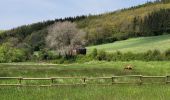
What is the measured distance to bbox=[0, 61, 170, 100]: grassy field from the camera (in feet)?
95.6

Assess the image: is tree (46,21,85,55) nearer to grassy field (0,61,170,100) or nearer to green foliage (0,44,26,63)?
green foliage (0,44,26,63)

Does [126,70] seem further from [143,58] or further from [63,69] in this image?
[143,58]

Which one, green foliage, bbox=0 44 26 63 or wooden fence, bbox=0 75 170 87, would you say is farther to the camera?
green foliage, bbox=0 44 26 63

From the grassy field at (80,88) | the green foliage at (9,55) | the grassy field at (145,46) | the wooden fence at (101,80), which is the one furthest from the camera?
the green foliage at (9,55)

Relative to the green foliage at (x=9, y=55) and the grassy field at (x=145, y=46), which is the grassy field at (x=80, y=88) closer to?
the grassy field at (x=145, y=46)

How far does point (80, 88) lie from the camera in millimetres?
35250

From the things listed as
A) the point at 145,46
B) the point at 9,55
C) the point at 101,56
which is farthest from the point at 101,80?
the point at 145,46

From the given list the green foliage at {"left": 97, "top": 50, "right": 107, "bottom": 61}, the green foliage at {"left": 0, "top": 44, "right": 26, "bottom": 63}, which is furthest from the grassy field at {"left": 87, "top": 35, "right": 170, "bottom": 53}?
the green foliage at {"left": 0, "top": 44, "right": 26, "bottom": 63}

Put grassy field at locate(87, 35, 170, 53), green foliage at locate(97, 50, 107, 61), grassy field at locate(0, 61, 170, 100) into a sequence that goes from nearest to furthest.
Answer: grassy field at locate(0, 61, 170, 100) < green foliage at locate(97, 50, 107, 61) < grassy field at locate(87, 35, 170, 53)

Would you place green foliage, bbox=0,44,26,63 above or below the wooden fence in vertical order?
below

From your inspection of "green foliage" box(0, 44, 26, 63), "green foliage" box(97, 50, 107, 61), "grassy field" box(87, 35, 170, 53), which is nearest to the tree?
"grassy field" box(87, 35, 170, 53)

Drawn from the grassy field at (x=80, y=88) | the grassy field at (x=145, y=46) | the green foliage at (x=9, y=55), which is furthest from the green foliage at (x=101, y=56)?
the grassy field at (x=80, y=88)

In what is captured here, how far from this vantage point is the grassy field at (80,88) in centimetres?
2912

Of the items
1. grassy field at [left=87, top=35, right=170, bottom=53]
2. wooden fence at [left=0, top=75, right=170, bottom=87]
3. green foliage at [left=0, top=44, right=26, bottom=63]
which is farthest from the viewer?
green foliage at [left=0, top=44, right=26, bottom=63]
